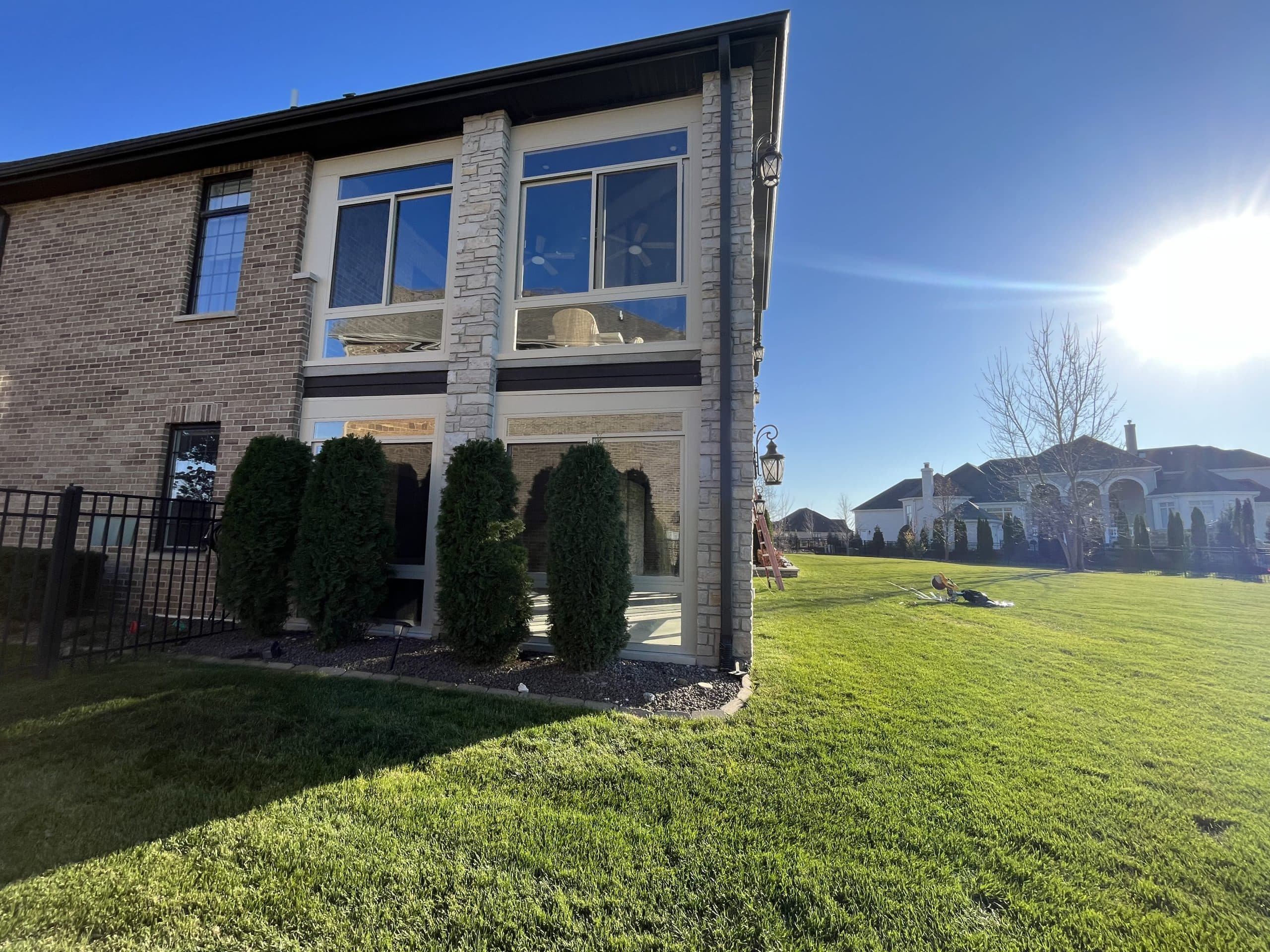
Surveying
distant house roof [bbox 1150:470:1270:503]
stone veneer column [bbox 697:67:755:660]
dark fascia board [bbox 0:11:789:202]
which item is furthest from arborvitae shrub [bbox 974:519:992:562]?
stone veneer column [bbox 697:67:755:660]

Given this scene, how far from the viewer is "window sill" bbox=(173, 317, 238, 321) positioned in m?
6.94

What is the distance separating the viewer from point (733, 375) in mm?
5305

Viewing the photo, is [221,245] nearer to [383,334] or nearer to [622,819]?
[383,334]

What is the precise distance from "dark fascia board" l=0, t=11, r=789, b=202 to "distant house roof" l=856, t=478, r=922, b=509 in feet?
143

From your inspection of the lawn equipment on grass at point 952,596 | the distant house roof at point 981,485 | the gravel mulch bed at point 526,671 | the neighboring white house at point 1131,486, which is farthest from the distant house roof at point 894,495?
the gravel mulch bed at point 526,671

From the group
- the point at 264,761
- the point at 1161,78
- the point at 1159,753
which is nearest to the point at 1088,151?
the point at 1161,78

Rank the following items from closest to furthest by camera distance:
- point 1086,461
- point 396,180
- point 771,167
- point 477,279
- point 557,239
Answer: point 771,167
point 477,279
point 557,239
point 396,180
point 1086,461

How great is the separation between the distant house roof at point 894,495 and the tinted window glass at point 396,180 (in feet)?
146

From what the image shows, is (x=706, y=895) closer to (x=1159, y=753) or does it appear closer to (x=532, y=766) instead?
(x=532, y=766)

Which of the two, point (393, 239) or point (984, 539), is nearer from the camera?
point (393, 239)

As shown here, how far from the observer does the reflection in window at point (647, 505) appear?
5441 millimetres

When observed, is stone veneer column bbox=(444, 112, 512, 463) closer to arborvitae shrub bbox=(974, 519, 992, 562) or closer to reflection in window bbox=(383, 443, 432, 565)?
reflection in window bbox=(383, 443, 432, 565)

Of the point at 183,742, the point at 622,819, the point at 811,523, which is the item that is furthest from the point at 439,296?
the point at 811,523

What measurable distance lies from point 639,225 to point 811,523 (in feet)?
161
